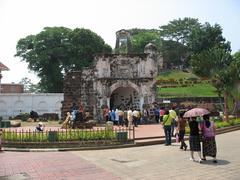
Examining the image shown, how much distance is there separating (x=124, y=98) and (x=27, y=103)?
18546 mm

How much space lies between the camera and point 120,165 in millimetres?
11453

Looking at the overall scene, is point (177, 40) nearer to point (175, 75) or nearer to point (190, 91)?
point (175, 75)

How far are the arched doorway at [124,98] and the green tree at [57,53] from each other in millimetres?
19354

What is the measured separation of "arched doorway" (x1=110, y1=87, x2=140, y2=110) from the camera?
32.5 metres

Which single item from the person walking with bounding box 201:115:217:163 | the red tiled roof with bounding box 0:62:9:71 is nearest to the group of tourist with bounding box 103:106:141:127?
the person walking with bounding box 201:115:217:163

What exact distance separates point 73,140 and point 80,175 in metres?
6.33

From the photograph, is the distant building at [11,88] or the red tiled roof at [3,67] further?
the distant building at [11,88]

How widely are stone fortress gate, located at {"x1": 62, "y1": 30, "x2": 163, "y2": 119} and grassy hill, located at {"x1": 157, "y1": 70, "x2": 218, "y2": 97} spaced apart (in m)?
20.6

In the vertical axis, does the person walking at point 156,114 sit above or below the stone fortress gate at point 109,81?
below

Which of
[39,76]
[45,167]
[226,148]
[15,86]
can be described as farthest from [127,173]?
[15,86]

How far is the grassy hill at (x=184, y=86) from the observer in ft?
177

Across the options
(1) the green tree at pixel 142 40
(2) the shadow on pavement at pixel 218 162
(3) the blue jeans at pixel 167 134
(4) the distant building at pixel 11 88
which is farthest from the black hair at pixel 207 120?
(1) the green tree at pixel 142 40

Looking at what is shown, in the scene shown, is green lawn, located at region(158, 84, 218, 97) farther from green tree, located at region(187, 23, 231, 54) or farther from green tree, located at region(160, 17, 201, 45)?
green tree, located at region(160, 17, 201, 45)

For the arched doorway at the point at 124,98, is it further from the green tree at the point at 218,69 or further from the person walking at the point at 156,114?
the green tree at the point at 218,69
